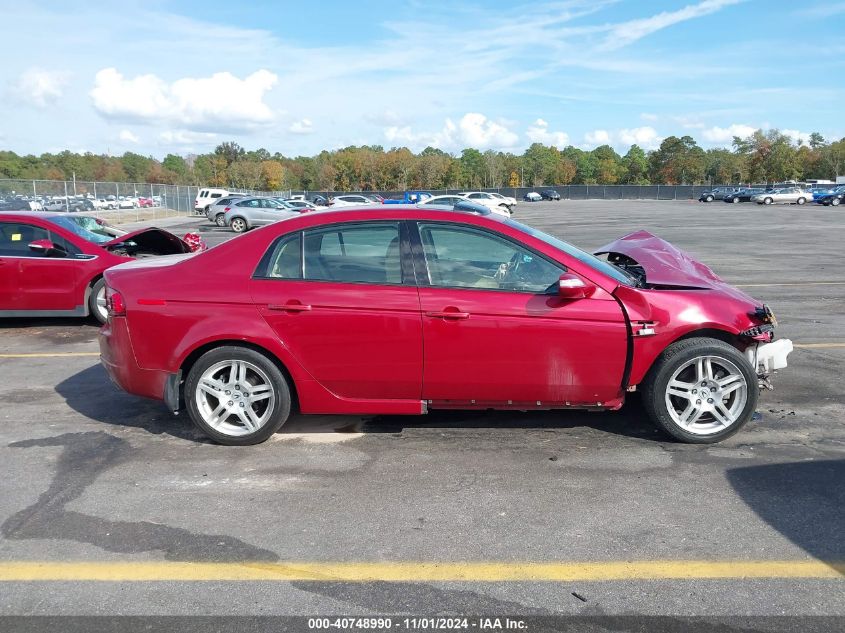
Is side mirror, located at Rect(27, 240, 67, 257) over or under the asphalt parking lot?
over

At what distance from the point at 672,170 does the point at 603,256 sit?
138 meters

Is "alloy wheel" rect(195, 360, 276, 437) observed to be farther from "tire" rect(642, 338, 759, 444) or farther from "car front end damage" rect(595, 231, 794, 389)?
"tire" rect(642, 338, 759, 444)

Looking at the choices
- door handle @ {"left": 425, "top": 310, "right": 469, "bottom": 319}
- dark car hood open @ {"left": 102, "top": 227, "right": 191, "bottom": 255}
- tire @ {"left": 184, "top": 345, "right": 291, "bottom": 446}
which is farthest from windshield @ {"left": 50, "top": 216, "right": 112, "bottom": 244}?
door handle @ {"left": 425, "top": 310, "right": 469, "bottom": 319}

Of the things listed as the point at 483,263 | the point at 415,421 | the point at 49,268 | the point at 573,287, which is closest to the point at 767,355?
the point at 573,287

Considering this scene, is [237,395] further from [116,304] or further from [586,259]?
[586,259]

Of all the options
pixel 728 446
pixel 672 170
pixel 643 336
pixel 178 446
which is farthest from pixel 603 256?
pixel 672 170

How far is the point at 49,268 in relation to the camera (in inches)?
344

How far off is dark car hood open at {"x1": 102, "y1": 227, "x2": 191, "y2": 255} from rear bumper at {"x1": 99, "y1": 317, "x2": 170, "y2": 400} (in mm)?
4661

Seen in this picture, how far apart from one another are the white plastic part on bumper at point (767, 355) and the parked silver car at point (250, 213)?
91.3 ft

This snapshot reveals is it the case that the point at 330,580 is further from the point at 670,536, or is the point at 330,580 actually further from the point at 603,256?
the point at 603,256

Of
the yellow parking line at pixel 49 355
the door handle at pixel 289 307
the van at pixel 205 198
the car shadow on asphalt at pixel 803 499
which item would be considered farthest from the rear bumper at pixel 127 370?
the van at pixel 205 198

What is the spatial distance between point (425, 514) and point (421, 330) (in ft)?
4.09

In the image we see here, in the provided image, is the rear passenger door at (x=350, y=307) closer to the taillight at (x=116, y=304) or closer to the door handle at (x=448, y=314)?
the door handle at (x=448, y=314)

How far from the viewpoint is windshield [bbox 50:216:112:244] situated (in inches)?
356
